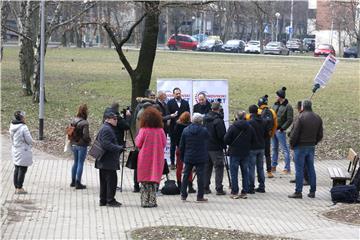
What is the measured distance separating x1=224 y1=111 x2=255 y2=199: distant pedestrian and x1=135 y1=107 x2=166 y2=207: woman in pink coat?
64.2 inches

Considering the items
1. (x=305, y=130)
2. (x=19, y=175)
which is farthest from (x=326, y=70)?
(x=19, y=175)

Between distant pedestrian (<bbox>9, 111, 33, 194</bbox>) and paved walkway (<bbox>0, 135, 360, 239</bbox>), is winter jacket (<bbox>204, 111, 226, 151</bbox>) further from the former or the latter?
distant pedestrian (<bbox>9, 111, 33, 194</bbox>)

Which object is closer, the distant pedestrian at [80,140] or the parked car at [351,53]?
the distant pedestrian at [80,140]

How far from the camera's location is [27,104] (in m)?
28.8

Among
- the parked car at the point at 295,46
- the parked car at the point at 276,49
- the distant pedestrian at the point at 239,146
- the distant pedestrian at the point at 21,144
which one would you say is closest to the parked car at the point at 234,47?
the parked car at the point at 276,49

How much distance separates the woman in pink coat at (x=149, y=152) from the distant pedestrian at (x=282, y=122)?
4.49 m

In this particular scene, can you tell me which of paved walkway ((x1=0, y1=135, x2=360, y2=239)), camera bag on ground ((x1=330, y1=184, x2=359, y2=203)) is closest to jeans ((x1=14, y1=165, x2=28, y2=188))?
paved walkway ((x1=0, y1=135, x2=360, y2=239))

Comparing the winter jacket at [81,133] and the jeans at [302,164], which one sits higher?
the winter jacket at [81,133]

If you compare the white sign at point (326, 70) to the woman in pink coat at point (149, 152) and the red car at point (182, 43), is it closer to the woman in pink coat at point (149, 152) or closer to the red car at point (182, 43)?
the woman in pink coat at point (149, 152)

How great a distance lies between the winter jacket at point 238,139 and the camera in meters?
14.6

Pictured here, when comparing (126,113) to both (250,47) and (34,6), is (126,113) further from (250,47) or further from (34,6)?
(250,47)

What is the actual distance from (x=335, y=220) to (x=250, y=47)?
6573 cm

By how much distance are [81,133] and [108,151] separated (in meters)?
1.67

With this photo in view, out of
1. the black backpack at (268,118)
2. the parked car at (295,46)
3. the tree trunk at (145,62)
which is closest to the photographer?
the black backpack at (268,118)
